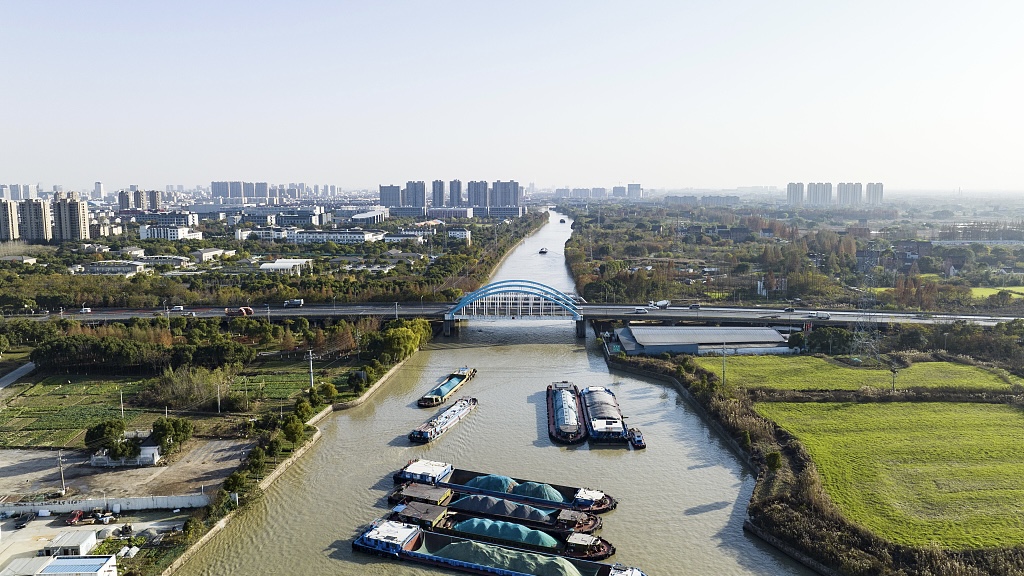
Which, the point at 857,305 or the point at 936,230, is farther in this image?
the point at 936,230

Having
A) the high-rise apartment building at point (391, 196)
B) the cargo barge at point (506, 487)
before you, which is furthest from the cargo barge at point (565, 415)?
the high-rise apartment building at point (391, 196)

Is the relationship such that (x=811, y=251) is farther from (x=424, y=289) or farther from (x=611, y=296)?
(x=424, y=289)

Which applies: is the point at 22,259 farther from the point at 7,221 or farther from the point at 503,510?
the point at 503,510

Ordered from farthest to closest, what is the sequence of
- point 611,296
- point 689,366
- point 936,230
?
point 936,230 < point 611,296 < point 689,366

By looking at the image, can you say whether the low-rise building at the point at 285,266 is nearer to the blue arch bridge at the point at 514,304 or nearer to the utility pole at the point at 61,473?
the blue arch bridge at the point at 514,304

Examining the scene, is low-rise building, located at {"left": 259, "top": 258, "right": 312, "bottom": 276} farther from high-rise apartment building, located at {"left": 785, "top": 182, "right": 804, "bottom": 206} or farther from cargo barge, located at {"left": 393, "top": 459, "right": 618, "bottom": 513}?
high-rise apartment building, located at {"left": 785, "top": 182, "right": 804, "bottom": 206}

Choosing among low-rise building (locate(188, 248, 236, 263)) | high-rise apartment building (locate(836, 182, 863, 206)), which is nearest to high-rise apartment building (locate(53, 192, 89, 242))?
low-rise building (locate(188, 248, 236, 263))

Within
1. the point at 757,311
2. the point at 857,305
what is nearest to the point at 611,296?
the point at 757,311
